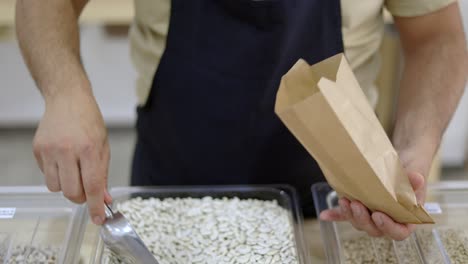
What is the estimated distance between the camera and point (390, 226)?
2.47 ft

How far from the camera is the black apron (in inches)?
37.8

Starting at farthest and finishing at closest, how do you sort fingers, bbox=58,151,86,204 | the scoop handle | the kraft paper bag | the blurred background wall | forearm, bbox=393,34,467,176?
the blurred background wall < forearm, bbox=393,34,467,176 < the scoop handle < fingers, bbox=58,151,86,204 < the kraft paper bag

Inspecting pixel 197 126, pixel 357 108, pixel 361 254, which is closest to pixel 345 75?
pixel 357 108

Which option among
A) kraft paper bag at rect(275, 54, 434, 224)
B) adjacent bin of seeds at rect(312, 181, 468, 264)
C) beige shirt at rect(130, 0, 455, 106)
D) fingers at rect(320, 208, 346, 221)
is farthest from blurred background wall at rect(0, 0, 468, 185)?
kraft paper bag at rect(275, 54, 434, 224)

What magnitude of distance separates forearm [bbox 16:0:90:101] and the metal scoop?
0.19m

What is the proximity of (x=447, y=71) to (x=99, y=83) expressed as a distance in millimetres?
1788

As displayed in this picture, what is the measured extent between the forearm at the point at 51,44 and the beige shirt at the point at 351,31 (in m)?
0.15

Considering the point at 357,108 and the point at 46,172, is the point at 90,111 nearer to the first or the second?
the point at 46,172

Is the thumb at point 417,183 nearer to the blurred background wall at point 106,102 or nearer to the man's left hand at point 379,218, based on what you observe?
the man's left hand at point 379,218

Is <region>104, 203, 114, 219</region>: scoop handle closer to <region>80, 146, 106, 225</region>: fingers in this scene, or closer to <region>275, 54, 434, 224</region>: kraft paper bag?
<region>80, 146, 106, 225</region>: fingers

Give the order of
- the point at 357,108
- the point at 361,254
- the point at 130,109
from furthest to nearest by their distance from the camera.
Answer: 1. the point at 130,109
2. the point at 361,254
3. the point at 357,108

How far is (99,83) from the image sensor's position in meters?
2.47

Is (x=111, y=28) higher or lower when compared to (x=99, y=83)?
Result: higher

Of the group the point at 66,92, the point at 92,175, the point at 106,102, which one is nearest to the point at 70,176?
the point at 92,175
